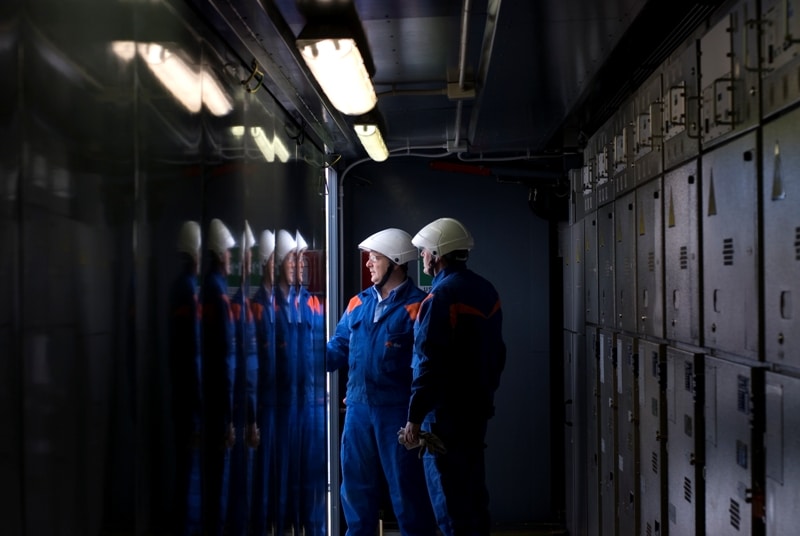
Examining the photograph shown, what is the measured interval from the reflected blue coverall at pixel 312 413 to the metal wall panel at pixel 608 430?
1735mm

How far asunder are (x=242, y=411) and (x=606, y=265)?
2624mm

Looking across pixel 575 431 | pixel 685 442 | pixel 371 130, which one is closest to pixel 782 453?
pixel 685 442

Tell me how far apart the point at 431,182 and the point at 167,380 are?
5.18 metres

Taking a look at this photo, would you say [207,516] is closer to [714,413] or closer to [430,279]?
[714,413]

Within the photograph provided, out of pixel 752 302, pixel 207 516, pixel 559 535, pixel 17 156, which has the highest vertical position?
pixel 17 156

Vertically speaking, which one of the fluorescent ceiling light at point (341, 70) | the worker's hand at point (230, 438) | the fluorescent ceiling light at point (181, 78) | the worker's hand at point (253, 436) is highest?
the fluorescent ceiling light at point (341, 70)

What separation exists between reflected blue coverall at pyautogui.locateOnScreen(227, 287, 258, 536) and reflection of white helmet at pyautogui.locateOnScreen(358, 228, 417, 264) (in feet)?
7.57

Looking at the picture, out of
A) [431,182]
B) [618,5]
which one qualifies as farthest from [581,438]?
[618,5]

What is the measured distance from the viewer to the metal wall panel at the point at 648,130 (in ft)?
12.1

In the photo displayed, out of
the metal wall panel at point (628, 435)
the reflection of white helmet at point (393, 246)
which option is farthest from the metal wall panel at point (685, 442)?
the reflection of white helmet at point (393, 246)

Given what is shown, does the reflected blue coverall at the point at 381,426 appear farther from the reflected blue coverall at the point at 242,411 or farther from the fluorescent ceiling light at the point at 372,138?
the reflected blue coverall at the point at 242,411

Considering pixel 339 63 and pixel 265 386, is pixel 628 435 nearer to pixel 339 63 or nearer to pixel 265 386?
pixel 265 386

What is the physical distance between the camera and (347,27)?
3129 millimetres

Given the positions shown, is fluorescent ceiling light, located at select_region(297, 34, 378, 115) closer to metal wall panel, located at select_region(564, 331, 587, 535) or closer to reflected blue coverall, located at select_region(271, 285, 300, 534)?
reflected blue coverall, located at select_region(271, 285, 300, 534)
